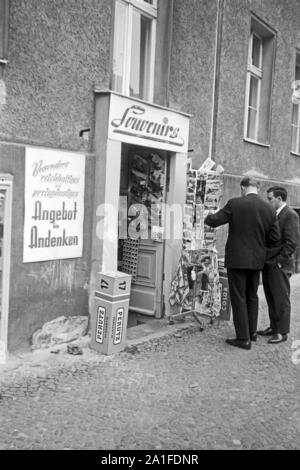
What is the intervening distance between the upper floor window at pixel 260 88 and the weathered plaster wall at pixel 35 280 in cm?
493

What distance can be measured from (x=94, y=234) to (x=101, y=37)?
2.08m

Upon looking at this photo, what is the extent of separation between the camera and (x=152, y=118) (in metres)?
6.31

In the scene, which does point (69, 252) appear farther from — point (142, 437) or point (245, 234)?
point (142, 437)

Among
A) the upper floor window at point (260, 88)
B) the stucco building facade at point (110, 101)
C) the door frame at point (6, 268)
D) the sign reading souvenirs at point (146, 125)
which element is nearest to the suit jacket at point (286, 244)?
the stucco building facade at point (110, 101)

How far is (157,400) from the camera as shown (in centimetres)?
427

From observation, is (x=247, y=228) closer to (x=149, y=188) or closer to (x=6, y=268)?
(x=149, y=188)

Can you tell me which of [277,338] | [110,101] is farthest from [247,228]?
[110,101]

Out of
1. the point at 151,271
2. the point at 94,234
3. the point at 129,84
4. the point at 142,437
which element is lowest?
the point at 142,437

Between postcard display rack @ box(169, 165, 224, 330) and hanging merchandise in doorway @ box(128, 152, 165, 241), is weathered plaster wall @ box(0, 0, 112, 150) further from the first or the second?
postcard display rack @ box(169, 165, 224, 330)

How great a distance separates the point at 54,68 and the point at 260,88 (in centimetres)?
566

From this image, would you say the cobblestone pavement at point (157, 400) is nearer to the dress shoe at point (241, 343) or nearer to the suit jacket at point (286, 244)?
the dress shoe at point (241, 343)

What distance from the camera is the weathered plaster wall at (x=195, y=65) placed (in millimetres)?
6879

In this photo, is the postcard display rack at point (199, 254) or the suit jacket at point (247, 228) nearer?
the suit jacket at point (247, 228)

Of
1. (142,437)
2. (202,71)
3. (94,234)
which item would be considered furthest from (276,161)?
(142,437)
